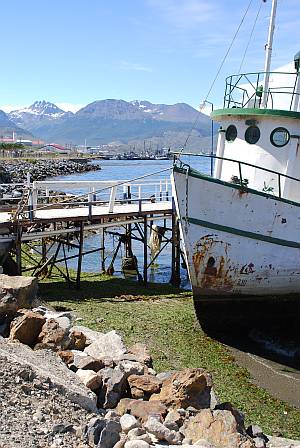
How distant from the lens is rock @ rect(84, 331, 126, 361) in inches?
318

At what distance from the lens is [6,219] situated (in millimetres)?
15133

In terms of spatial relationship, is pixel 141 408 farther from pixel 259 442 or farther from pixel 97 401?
pixel 259 442

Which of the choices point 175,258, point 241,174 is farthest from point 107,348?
point 175,258

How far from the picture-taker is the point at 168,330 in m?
12.0

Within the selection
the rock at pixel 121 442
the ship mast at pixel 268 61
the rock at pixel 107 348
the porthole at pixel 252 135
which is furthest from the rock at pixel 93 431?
the ship mast at pixel 268 61

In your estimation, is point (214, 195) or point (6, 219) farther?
point (6, 219)

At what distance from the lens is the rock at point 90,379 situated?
691 centimetres

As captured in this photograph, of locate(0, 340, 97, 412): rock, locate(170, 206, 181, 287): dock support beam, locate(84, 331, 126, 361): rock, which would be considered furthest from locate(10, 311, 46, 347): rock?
locate(170, 206, 181, 287): dock support beam

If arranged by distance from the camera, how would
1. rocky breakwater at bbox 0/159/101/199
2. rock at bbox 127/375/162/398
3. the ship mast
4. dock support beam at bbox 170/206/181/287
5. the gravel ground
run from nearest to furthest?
the gravel ground, rock at bbox 127/375/162/398, the ship mast, dock support beam at bbox 170/206/181/287, rocky breakwater at bbox 0/159/101/199

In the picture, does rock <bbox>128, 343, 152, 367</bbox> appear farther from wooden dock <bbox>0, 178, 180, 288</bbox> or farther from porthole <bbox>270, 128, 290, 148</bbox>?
porthole <bbox>270, 128, 290, 148</bbox>

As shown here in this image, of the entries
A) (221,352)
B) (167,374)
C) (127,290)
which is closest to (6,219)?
(127,290)

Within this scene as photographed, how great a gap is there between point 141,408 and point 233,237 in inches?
254

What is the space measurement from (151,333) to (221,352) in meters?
1.53

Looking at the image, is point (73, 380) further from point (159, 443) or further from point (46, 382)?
point (159, 443)
